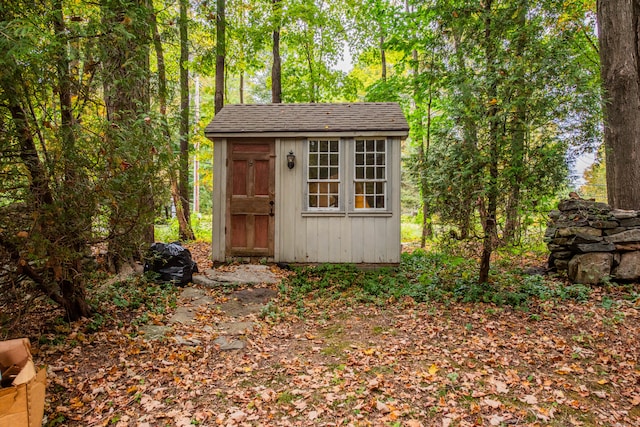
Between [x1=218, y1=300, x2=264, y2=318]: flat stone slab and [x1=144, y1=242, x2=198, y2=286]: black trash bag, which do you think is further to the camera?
[x1=144, y1=242, x2=198, y2=286]: black trash bag

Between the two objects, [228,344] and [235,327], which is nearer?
[228,344]

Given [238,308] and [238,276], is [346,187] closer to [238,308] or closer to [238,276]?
[238,276]

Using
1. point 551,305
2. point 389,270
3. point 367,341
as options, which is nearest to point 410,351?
point 367,341

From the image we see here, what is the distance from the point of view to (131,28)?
12.6 feet

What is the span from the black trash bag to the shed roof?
239 cm

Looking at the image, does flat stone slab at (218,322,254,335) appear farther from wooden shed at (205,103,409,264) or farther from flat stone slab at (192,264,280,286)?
wooden shed at (205,103,409,264)

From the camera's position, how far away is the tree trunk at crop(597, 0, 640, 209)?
6.10 meters

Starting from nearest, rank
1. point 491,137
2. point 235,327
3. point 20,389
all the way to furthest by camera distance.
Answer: point 20,389, point 235,327, point 491,137

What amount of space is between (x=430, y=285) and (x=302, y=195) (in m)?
2.91

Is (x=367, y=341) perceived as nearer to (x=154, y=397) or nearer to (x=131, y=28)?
(x=154, y=397)

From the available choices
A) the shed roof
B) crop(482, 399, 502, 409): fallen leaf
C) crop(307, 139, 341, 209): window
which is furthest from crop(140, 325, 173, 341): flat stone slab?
the shed roof

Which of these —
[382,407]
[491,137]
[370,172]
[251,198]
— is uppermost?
[491,137]

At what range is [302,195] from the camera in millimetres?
7082

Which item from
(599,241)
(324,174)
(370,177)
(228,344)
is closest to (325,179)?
(324,174)
